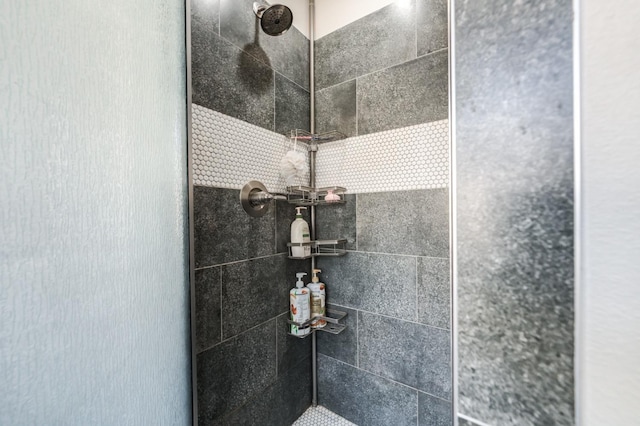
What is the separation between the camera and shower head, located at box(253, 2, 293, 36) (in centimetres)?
98

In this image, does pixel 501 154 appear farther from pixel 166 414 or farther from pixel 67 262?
pixel 166 414

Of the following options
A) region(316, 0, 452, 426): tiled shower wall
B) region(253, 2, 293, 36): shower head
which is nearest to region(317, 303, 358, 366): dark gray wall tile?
region(316, 0, 452, 426): tiled shower wall

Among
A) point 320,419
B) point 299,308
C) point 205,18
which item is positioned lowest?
point 320,419

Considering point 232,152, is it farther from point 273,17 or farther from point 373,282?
point 373,282

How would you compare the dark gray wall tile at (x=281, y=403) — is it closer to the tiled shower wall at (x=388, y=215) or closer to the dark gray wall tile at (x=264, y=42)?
the tiled shower wall at (x=388, y=215)

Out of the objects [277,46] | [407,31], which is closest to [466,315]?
[407,31]

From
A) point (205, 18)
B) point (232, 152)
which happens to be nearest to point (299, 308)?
point (232, 152)

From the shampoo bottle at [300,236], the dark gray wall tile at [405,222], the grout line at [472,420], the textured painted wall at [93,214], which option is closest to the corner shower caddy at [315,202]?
the shampoo bottle at [300,236]

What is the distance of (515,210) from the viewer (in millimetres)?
312

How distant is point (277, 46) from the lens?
3.67 feet

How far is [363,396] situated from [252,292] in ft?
2.44

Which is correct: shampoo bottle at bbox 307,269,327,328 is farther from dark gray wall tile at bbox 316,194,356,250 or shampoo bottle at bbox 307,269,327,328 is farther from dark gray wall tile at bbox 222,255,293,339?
dark gray wall tile at bbox 316,194,356,250

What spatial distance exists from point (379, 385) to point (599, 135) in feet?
3.96

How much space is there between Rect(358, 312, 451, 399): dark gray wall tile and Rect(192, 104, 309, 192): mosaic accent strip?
2.58 feet
